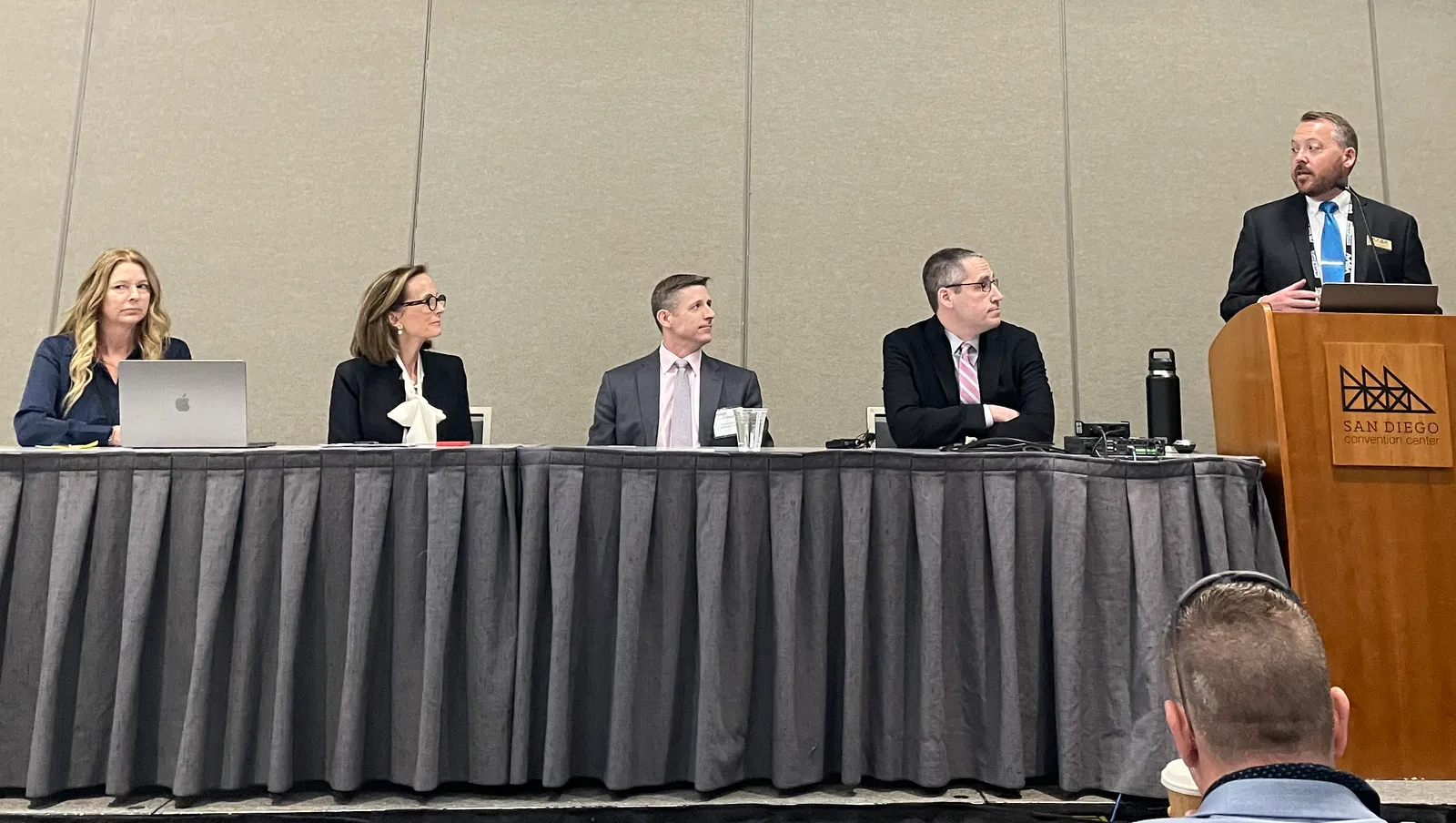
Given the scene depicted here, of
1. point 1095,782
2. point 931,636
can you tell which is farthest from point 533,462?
point 1095,782

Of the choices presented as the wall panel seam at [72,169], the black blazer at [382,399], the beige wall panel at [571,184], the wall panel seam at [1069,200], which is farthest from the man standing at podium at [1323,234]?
the wall panel seam at [72,169]

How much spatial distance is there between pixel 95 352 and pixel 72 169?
5.45ft

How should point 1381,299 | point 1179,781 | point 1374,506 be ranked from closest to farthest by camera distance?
point 1179,781 → point 1374,506 → point 1381,299

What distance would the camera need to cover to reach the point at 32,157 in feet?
13.7

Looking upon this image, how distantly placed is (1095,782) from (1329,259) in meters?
1.71

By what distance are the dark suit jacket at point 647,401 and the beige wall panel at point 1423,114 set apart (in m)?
2.94

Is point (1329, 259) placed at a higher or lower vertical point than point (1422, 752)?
higher

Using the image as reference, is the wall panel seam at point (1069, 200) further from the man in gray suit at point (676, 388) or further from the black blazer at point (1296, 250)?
the man in gray suit at point (676, 388)

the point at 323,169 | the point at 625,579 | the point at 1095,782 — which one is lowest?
the point at 1095,782

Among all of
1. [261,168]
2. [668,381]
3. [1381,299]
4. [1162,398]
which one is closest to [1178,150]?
[1162,398]

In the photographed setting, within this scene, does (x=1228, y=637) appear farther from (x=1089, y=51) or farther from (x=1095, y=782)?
(x=1089, y=51)

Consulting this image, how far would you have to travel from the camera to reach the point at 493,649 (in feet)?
7.34

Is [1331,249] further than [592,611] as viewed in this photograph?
Yes

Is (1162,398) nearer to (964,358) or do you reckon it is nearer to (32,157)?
(964,358)
